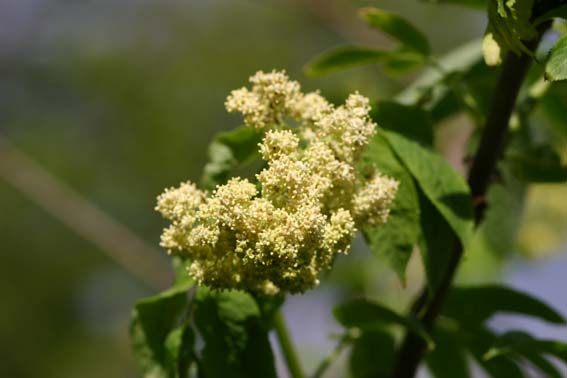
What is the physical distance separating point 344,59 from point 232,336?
32.3 inches

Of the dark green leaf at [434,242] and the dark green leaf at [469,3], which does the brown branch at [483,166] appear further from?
the dark green leaf at [469,3]

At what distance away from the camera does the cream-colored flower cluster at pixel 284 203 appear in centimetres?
143

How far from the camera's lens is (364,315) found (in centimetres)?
211

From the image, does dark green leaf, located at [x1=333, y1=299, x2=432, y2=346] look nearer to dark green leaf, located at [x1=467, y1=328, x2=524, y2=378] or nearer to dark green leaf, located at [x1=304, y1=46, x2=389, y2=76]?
dark green leaf, located at [x1=467, y1=328, x2=524, y2=378]

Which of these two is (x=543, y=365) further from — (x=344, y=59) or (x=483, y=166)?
(x=344, y=59)

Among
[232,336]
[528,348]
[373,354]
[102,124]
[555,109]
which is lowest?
[528,348]

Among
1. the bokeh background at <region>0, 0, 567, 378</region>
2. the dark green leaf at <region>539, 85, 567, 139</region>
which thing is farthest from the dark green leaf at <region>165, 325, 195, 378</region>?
the bokeh background at <region>0, 0, 567, 378</region>

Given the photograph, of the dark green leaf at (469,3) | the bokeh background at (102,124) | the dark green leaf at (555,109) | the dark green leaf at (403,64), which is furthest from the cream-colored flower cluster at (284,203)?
the bokeh background at (102,124)

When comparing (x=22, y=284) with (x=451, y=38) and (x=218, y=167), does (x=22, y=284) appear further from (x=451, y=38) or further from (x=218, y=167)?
(x=218, y=167)

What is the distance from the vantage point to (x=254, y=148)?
188 cm

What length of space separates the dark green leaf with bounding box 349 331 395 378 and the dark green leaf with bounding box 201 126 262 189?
2.53ft

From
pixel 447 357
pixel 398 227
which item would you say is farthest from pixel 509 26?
pixel 447 357

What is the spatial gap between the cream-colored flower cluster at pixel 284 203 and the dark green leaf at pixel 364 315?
1.49 feet

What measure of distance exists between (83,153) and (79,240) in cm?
142
